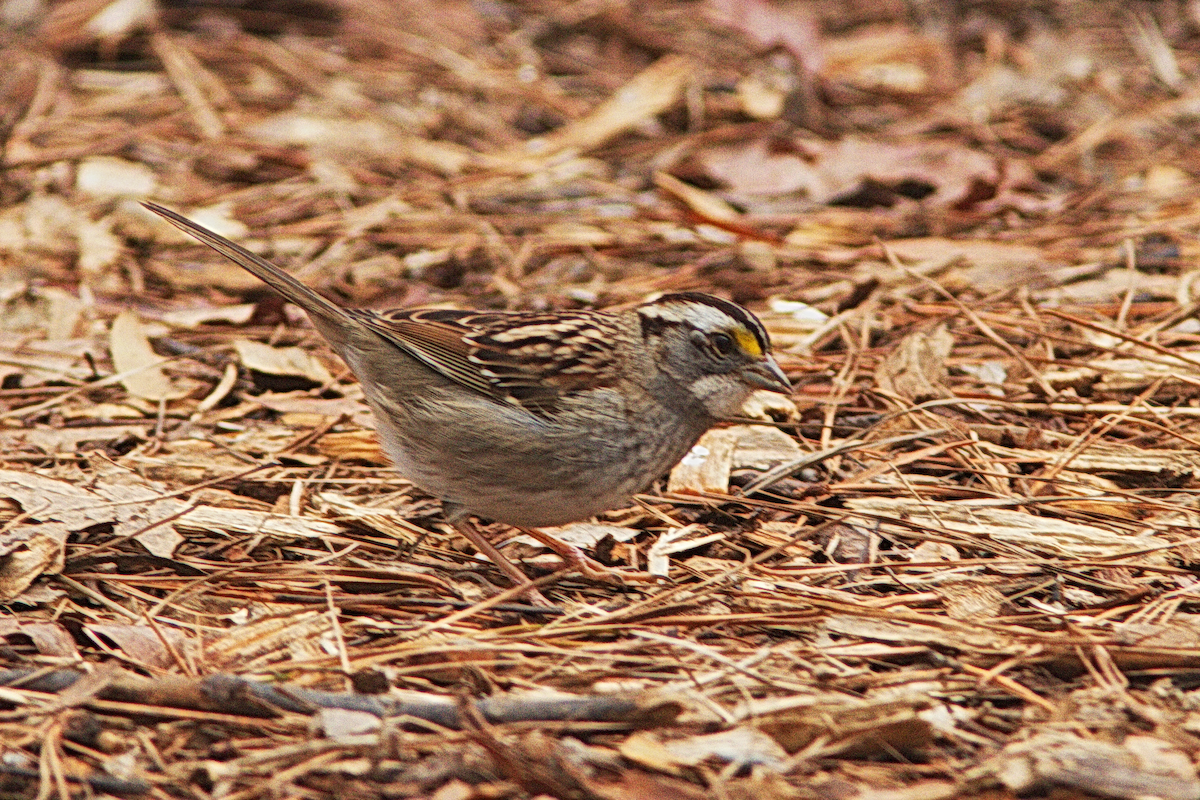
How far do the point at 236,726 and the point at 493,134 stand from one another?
492 cm

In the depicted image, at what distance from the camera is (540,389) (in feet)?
12.9

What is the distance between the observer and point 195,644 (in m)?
3.24

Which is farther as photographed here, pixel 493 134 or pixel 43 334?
pixel 493 134

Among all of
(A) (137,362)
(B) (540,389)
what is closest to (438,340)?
(B) (540,389)

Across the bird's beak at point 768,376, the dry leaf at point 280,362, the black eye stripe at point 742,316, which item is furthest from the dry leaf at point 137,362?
the bird's beak at point 768,376

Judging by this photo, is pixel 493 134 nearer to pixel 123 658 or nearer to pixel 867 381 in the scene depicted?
pixel 867 381

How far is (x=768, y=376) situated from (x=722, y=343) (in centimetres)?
17

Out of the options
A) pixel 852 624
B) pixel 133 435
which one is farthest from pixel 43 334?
pixel 852 624

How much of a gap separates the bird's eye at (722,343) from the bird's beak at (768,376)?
Answer: 86 millimetres

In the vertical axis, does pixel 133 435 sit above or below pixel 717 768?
below

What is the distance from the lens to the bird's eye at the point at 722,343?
4.08m

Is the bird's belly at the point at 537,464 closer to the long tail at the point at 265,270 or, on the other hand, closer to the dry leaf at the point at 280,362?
the long tail at the point at 265,270

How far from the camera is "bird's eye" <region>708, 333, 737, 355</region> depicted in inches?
161

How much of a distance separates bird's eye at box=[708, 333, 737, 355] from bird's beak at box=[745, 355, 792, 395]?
0.28 feet
